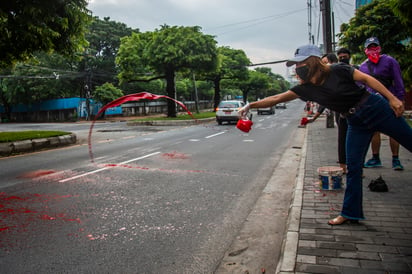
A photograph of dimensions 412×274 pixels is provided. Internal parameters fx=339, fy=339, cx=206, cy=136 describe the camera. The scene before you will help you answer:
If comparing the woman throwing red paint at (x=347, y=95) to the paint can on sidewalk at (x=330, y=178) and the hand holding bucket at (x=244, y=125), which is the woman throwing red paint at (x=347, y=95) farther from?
the paint can on sidewalk at (x=330, y=178)

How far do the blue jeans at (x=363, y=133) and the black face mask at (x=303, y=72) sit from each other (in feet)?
1.99

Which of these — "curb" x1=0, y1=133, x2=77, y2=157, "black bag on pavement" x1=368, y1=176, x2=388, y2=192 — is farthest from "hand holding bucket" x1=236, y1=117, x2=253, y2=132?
"curb" x1=0, y1=133, x2=77, y2=157

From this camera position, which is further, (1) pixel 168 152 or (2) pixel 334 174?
(1) pixel 168 152

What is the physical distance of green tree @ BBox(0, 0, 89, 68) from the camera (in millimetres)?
9453

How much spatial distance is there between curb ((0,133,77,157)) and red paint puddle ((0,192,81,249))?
5564 millimetres

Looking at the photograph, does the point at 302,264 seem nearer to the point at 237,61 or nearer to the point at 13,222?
the point at 13,222

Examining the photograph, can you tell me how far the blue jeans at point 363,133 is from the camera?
3148mm

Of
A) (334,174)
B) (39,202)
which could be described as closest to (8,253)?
(39,202)

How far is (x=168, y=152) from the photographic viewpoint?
10.4 metres

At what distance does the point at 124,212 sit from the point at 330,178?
3030mm

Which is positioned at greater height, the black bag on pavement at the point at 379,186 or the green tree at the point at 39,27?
the green tree at the point at 39,27

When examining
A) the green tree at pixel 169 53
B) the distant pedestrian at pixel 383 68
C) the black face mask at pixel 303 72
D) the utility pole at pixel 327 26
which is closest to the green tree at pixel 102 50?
the green tree at pixel 169 53

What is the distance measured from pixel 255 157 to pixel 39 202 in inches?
229

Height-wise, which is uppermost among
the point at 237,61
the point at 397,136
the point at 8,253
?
the point at 237,61
